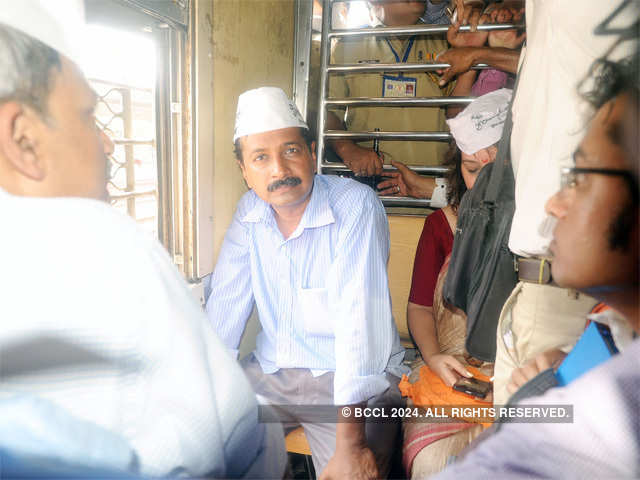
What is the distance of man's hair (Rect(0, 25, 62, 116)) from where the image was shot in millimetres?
478

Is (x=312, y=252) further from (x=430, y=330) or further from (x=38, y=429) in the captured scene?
(x=38, y=429)

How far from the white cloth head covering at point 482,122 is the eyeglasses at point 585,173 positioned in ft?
2.67

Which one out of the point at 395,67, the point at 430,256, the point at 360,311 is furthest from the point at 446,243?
the point at 395,67

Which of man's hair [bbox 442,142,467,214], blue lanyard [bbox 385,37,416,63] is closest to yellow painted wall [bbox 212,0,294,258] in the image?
blue lanyard [bbox 385,37,416,63]

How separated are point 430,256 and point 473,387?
51cm

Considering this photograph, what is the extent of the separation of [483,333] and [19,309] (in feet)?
2.97

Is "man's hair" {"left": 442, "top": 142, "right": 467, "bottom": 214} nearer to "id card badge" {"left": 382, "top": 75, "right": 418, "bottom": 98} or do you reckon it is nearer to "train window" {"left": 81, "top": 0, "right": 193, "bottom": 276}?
"id card badge" {"left": 382, "top": 75, "right": 418, "bottom": 98}

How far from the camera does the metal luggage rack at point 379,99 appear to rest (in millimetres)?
1612

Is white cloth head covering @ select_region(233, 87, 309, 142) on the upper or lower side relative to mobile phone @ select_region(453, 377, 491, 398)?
upper

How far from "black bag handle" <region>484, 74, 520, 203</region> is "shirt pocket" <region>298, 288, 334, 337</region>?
58cm

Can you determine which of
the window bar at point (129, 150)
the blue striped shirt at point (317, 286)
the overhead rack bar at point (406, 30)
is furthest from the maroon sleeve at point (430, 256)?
the window bar at point (129, 150)

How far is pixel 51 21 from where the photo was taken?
1.69ft

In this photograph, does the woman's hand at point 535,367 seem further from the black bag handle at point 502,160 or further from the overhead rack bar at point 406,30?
the overhead rack bar at point 406,30

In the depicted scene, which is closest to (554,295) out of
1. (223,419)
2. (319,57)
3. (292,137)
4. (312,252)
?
(223,419)
